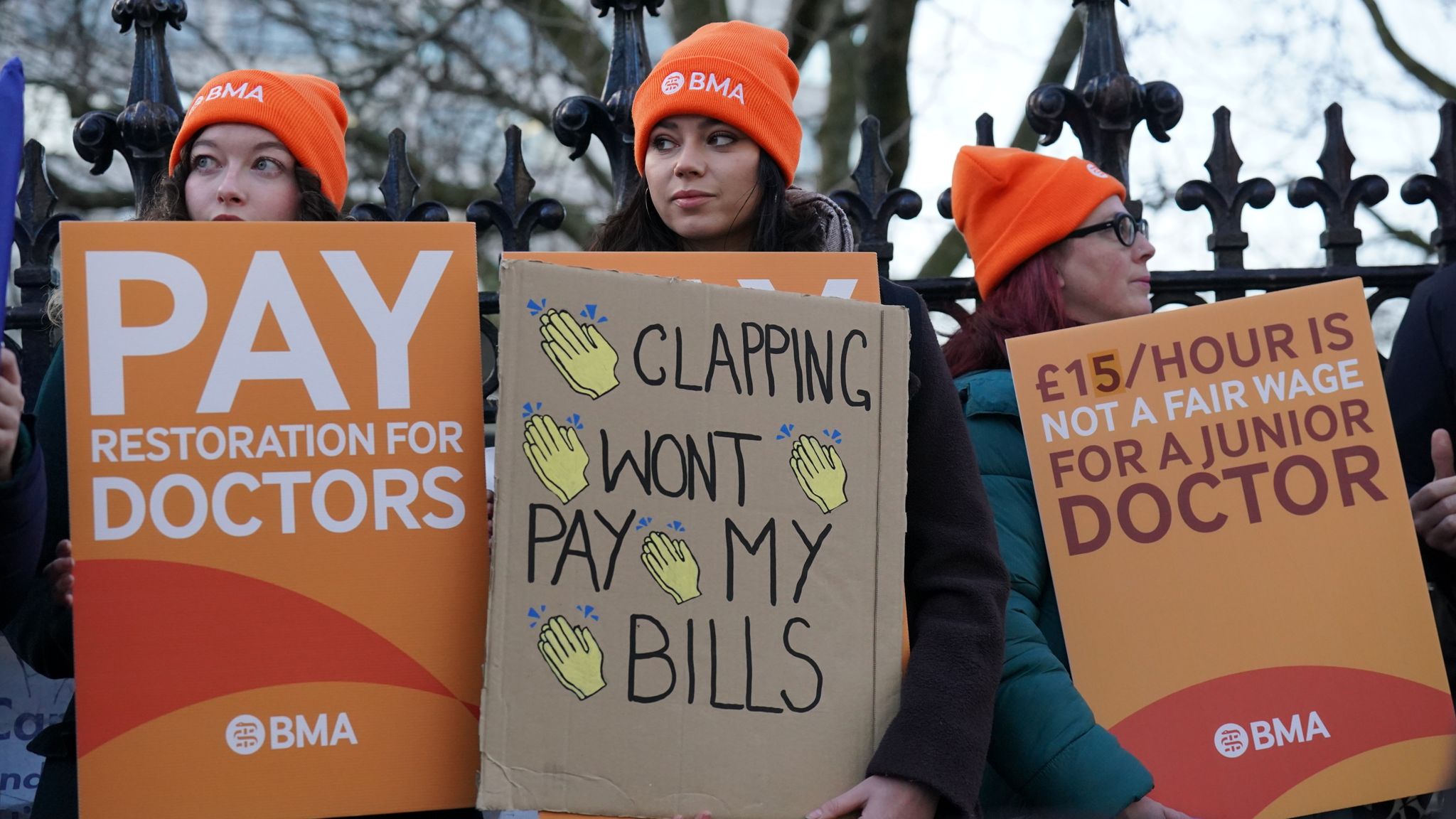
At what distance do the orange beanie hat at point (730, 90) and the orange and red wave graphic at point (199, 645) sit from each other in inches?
43.1

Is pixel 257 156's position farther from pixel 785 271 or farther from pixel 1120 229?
pixel 1120 229

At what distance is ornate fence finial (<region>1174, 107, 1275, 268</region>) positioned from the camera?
394 cm

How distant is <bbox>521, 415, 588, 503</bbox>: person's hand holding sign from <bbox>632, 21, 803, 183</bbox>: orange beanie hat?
2.85 ft

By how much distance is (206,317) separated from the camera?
2102 mm

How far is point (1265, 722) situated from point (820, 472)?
1.04 meters

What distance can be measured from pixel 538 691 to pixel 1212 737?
127cm

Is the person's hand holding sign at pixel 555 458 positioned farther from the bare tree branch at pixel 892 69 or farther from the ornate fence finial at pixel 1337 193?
the bare tree branch at pixel 892 69

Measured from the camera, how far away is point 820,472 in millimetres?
2078

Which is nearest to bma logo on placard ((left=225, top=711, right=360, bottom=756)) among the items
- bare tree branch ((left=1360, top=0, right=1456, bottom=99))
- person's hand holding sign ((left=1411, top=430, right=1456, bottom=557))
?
person's hand holding sign ((left=1411, top=430, right=1456, bottom=557))

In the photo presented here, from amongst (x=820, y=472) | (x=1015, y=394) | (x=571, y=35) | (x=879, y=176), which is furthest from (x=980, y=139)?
(x=571, y=35)

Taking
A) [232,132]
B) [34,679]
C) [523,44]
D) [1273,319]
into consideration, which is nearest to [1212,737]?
[1273,319]

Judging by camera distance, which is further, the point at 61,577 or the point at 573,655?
the point at 61,577

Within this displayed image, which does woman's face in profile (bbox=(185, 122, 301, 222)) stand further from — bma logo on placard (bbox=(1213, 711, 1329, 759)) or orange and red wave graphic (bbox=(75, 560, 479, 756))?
bma logo on placard (bbox=(1213, 711, 1329, 759))

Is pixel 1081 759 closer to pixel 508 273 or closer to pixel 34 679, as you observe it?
pixel 508 273
